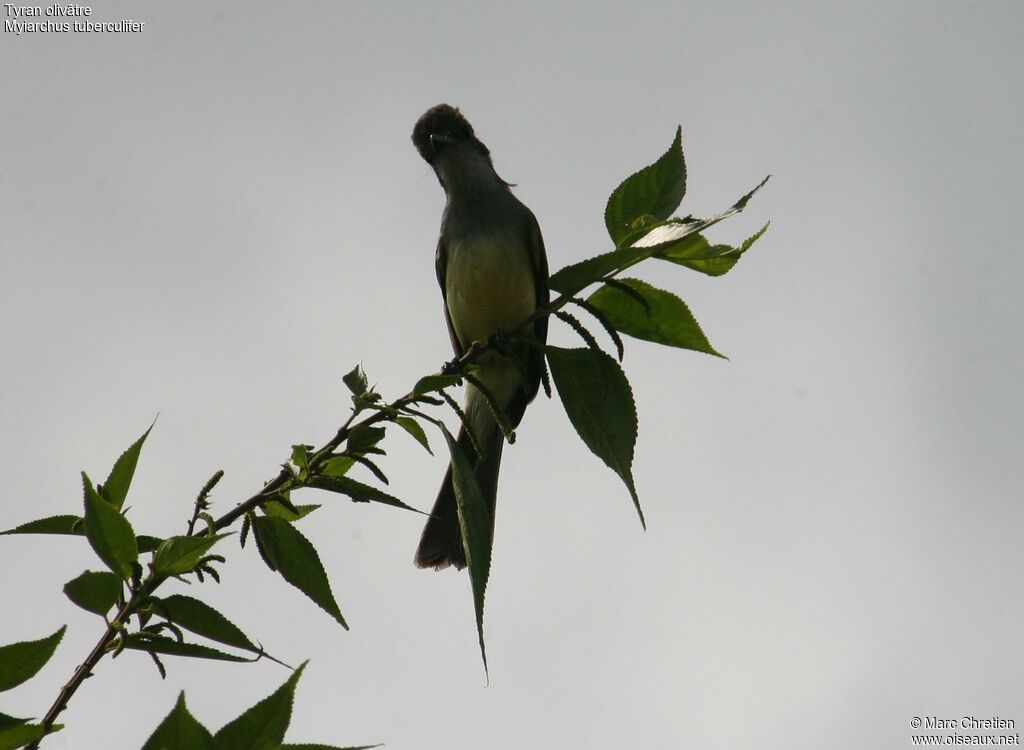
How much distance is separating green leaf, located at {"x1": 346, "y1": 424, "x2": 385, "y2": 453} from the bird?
2.88m

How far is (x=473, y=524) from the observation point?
2.37m

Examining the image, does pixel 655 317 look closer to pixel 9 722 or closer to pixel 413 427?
pixel 413 427

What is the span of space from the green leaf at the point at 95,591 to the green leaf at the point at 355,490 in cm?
46

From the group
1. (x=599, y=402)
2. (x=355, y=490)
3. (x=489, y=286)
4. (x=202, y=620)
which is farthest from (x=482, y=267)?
(x=202, y=620)

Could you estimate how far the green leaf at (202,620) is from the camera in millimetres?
1928

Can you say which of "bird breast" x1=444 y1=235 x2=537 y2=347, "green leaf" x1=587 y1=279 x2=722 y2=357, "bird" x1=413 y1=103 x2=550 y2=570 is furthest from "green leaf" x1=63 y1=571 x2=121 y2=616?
"bird breast" x1=444 y1=235 x2=537 y2=347

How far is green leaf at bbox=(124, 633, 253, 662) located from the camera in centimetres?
185

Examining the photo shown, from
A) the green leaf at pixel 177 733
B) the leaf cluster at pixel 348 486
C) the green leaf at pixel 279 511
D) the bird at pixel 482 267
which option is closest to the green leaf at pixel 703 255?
the leaf cluster at pixel 348 486

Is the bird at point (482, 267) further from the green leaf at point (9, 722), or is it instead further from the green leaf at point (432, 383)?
the green leaf at point (9, 722)

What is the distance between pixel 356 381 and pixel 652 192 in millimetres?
819

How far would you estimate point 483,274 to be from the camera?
5.82 meters

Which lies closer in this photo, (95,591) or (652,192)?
(95,591)

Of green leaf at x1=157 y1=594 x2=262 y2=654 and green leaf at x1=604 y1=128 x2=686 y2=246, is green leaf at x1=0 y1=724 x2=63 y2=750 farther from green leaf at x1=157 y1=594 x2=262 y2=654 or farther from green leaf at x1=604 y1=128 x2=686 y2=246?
green leaf at x1=604 y1=128 x2=686 y2=246

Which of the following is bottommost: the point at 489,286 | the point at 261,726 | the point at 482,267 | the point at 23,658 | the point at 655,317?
the point at 261,726
